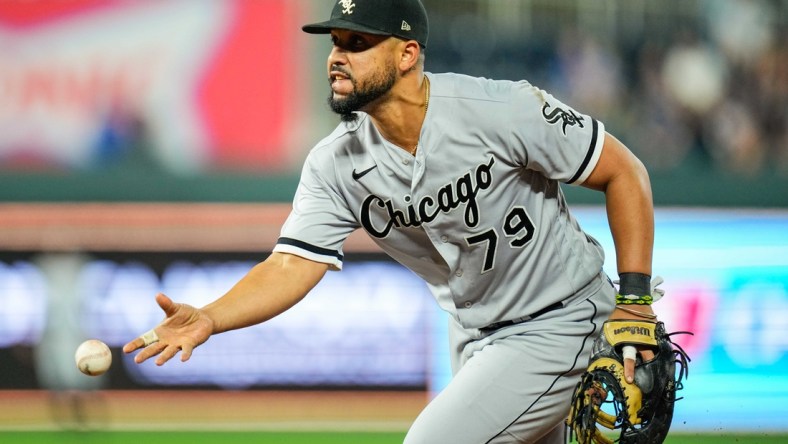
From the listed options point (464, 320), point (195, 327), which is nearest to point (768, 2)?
point (464, 320)

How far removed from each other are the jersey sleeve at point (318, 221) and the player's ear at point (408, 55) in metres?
0.48

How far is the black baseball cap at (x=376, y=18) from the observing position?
4098 mm

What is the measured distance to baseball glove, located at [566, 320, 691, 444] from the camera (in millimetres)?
3973

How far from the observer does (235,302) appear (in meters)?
4.17

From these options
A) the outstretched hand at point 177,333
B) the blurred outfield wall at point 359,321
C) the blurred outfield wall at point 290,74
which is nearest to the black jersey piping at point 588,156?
the outstretched hand at point 177,333

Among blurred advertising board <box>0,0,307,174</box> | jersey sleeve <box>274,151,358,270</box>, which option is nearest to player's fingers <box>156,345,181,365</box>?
jersey sleeve <box>274,151,358,270</box>

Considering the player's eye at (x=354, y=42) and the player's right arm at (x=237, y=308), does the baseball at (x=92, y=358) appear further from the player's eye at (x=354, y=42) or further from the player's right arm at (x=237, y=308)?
the player's eye at (x=354, y=42)

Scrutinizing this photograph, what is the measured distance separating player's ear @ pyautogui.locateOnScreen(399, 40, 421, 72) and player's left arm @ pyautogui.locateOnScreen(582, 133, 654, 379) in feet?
2.58

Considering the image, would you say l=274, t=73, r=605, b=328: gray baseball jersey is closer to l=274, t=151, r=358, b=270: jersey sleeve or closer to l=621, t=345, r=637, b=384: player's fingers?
l=274, t=151, r=358, b=270: jersey sleeve

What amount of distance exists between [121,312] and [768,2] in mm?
8593

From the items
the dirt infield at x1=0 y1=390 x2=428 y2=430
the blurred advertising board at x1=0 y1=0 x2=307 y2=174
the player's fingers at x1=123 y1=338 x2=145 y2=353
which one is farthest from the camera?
the blurred advertising board at x1=0 y1=0 x2=307 y2=174

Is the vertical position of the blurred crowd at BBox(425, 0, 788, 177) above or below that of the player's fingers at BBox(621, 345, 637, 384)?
above

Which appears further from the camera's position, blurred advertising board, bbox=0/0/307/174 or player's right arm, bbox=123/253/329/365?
blurred advertising board, bbox=0/0/307/174

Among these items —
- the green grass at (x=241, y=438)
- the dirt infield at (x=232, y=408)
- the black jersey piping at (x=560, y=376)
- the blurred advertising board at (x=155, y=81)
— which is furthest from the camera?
the blurred advertising board at (x=155, y=81)
